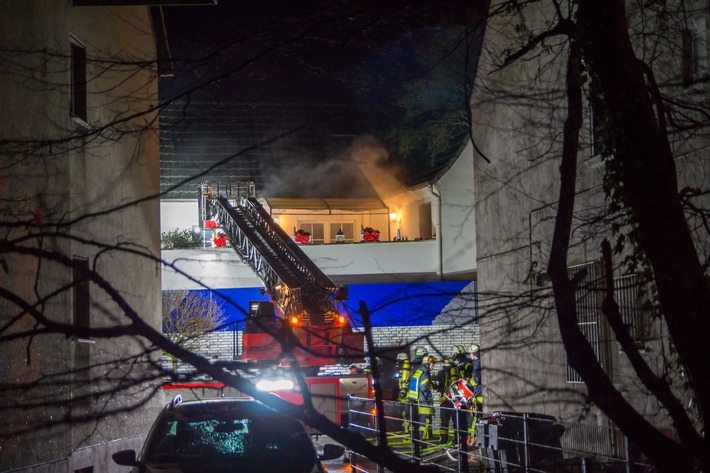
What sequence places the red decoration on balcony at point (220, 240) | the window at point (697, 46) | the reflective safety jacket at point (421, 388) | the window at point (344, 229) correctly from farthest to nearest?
the window at point (344, 229)
the red decoration on balcony at point (220, 240)
the reflective safety jacket at point (421, 388)
the window at point (697, 46)

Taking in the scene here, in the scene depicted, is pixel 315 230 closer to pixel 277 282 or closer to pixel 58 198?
pixel 277 282

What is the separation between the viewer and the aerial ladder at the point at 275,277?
17.3m

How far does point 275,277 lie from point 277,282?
0.25 m

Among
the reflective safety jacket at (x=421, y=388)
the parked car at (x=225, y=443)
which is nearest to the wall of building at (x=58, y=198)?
the parked car at (x=225, y=443)

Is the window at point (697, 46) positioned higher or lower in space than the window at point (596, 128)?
higher

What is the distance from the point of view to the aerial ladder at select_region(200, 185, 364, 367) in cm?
1730

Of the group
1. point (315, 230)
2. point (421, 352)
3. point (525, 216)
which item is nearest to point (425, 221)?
point (315, 230)

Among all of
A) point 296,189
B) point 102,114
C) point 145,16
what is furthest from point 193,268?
point 102,114

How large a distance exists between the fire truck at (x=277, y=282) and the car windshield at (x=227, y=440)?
5.82 m

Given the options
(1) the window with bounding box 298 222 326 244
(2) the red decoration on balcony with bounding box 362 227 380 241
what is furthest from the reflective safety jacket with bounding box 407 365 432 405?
(1) the window with bounding box 298 222 326 244

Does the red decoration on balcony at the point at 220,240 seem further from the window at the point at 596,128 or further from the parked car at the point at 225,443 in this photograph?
the window at the point at 596,128

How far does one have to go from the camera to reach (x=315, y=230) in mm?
33219

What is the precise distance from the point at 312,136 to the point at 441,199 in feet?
21.9

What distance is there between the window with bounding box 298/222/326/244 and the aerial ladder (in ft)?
14.9
